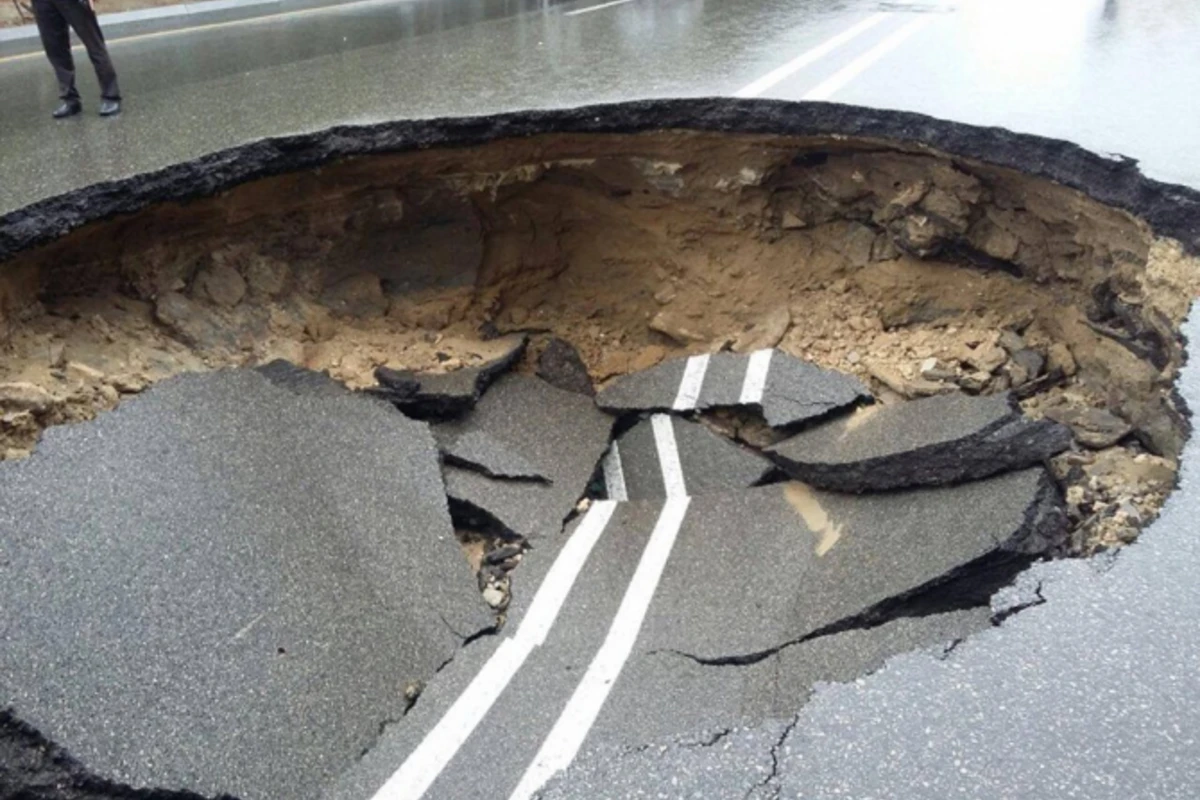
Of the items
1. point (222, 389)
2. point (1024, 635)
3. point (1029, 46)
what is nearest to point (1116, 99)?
point (1029, 46)

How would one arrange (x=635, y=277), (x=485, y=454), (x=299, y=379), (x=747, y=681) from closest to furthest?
(x=747, y=681), (x=299, y=379), (x=485, y=454), (x=635, y=277)

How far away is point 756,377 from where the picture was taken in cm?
522

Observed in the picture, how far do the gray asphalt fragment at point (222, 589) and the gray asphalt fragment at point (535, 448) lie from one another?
0.36 metres

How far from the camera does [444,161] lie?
17.2 feet

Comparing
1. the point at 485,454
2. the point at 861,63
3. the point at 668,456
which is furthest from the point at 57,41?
the point at 861,63

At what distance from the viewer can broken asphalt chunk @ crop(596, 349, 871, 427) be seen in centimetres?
494

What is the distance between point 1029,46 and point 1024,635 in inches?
219

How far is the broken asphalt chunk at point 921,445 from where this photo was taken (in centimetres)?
392

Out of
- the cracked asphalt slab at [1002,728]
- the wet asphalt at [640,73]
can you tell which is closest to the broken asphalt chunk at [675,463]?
the wet asphalt at [640,73]

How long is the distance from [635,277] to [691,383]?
992 mm

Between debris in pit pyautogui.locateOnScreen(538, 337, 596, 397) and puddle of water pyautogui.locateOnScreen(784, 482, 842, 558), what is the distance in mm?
1541

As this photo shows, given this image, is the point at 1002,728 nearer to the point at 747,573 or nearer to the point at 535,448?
the point at 747,573

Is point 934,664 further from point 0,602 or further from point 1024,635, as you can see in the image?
point 0,602

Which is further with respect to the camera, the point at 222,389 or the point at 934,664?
the point at 222,389
